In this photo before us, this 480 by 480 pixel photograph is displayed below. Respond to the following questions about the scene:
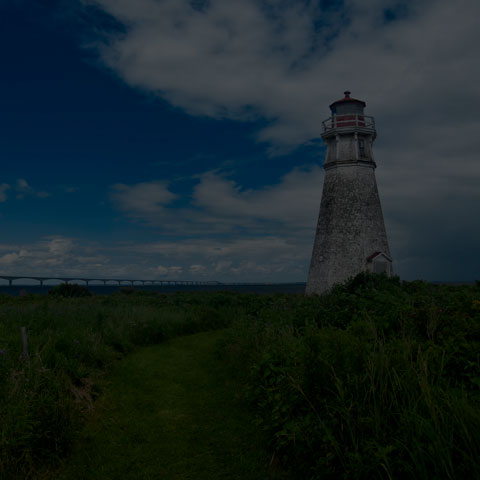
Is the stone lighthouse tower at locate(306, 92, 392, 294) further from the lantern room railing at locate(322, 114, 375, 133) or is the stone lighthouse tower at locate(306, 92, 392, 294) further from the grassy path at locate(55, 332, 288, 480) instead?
the grassy path at locate(55, 332, 288, 480)

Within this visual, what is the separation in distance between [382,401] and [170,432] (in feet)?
11.8

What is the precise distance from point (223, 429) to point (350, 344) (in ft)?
8.71

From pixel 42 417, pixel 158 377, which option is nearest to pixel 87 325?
pixel 158 377

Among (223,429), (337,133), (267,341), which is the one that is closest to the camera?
(223,429)

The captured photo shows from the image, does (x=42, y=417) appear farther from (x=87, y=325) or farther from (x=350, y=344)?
(x=87, y=325)

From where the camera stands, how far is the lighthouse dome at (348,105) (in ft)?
89.0

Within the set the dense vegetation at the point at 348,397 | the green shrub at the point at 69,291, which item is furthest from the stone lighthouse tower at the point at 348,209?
the green shrub at the point at 69,291

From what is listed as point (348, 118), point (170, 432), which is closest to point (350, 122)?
point (348, 118)

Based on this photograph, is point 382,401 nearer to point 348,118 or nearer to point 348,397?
point 348,397

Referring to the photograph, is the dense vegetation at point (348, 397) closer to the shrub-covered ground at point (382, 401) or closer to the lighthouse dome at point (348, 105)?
the shrub-covered ground at point (382, 401)

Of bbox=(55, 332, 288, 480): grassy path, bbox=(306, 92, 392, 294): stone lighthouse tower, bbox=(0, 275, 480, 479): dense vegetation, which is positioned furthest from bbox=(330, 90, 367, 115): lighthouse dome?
bbox=(55, 332, 288, 480): grassy path

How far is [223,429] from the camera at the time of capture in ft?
21.1

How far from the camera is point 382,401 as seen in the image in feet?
14.5

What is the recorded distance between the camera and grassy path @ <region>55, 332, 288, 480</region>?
17.0ft
